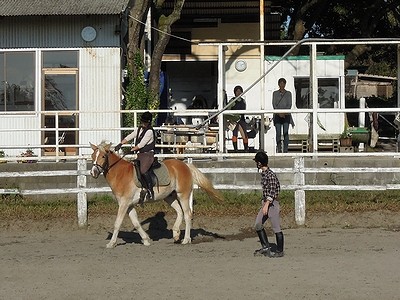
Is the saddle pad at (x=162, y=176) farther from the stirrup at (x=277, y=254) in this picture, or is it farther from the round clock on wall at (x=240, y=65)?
the round clock on wall at (x=240, y=65)

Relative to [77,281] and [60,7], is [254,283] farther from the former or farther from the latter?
[60,7]

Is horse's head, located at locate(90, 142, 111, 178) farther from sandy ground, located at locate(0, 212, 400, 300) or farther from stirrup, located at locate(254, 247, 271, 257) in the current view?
stirrup, located at locate(254, 247, 271, 257)

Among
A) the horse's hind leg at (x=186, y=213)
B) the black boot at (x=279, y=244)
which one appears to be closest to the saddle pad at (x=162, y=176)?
the horse's hind leg at (x=186, y=213)

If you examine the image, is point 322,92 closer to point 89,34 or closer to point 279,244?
point 89,34

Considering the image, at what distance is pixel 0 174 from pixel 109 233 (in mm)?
2656

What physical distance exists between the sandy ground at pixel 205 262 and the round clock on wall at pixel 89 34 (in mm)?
6637

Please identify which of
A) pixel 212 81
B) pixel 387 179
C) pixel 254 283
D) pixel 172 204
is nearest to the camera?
pixel 254 283

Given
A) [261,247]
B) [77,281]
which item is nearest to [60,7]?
[261,247]

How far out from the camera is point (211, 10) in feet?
100

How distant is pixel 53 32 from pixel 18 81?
161 cm

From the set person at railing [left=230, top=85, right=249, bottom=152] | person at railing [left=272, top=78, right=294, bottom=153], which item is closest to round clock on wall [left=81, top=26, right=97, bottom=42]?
person at railing [left=230, top=85, right=249, bottom=152]

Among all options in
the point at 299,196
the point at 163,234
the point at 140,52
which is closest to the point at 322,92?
the point at 140,52

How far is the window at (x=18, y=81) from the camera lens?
76.9ft

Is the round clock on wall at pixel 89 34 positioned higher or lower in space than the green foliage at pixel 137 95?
higher
